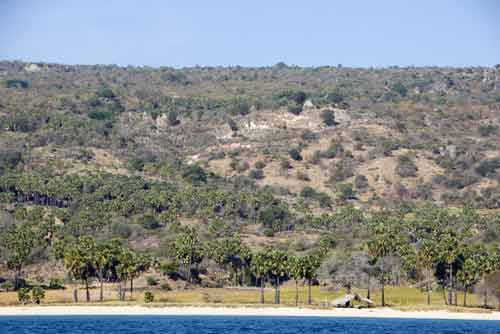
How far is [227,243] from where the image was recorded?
158 m

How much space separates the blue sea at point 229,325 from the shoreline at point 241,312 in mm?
583

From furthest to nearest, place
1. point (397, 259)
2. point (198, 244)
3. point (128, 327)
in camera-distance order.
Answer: point (198, 244), point (397, 259), point (128, 327)

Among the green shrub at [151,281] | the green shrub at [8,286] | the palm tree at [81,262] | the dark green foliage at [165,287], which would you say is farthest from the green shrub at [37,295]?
the green shrub at [151,281]

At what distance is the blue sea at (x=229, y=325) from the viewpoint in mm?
108062

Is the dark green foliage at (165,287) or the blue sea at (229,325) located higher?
the dark green foliage at (165,287)

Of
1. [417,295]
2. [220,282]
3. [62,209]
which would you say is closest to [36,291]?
[220,282]

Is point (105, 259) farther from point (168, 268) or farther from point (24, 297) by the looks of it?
point (168, 268)

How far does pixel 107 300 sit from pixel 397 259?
41.5 m

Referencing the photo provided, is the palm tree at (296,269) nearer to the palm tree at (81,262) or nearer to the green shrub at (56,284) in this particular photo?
the palm tree at (81,262)

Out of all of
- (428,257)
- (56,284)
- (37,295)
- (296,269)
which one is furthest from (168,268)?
(428,257)

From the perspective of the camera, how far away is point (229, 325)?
11606 cm

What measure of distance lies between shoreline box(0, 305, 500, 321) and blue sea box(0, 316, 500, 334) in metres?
0.58

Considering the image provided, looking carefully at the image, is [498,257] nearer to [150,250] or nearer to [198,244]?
[198,244]

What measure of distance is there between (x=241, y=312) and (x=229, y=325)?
30.6 ft
